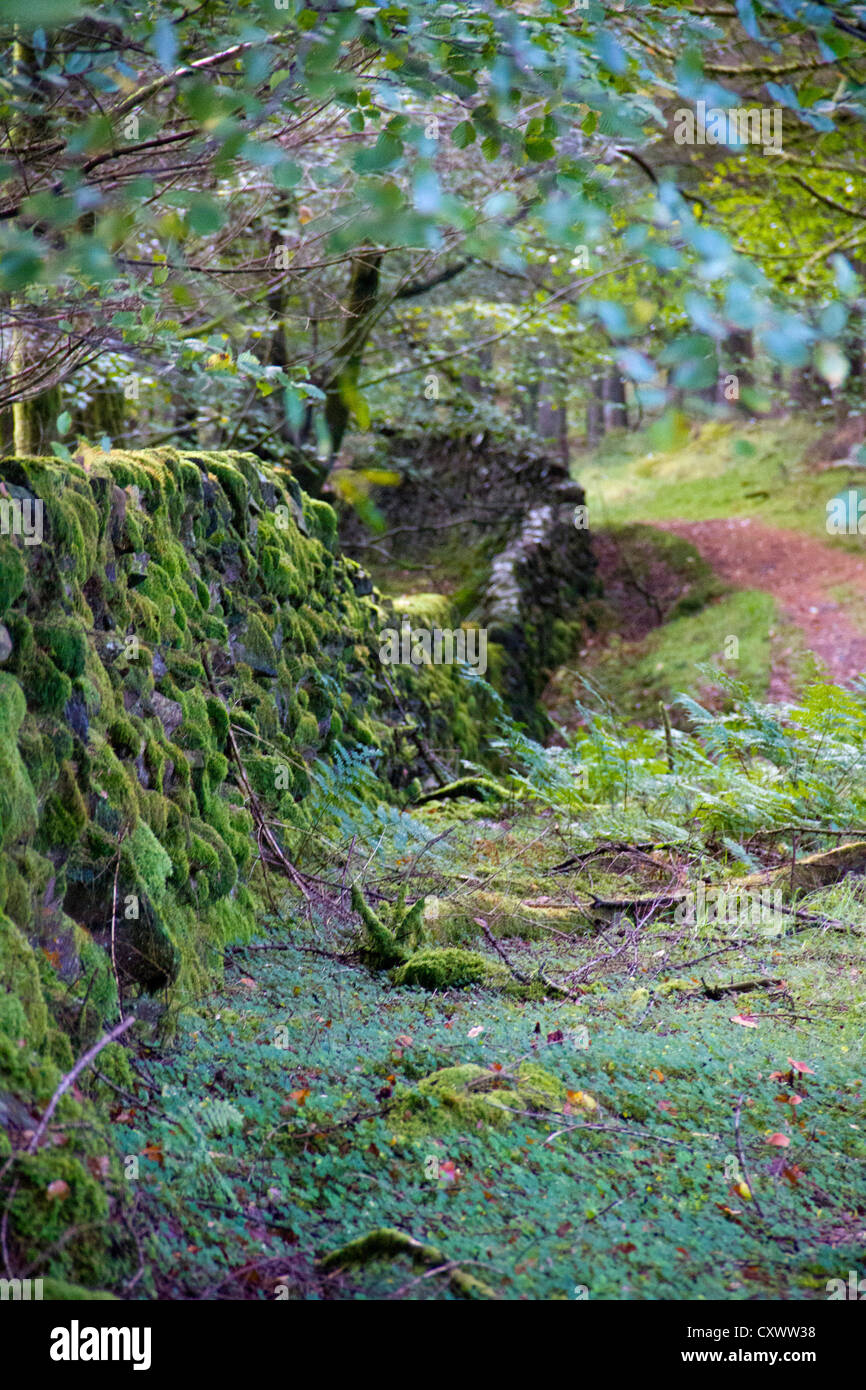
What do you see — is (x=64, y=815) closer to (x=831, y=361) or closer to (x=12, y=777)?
(x=12, y=777)

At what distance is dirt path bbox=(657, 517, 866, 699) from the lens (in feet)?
41.8

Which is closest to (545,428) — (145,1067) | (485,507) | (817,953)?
(485,507)

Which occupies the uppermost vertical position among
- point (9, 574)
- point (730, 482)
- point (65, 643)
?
point (730, 482)

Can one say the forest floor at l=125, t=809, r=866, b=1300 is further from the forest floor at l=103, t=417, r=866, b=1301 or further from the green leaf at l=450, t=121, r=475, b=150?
the green leaf at l=450, t=121, r=475, b=150

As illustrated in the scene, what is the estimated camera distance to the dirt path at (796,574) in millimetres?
12734

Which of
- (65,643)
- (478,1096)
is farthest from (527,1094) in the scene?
(65,643)

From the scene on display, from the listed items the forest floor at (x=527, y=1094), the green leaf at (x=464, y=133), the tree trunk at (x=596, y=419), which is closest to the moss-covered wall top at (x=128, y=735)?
the forest floor at (x=527, y=1094)

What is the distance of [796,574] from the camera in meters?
15.6

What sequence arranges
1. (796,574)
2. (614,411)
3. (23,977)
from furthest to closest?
(614,411) < (796,574) < (23,977)

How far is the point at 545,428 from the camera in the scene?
24.8 m

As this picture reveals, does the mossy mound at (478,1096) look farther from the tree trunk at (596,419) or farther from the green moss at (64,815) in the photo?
the tree trunk at (596,419)

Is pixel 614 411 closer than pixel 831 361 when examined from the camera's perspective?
No

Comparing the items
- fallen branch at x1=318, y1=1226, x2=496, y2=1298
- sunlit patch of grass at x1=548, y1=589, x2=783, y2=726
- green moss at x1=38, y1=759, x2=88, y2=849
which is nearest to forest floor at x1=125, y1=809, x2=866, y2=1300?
fallen branch at x1=318, y1=1226, x2=496, y2=1298
